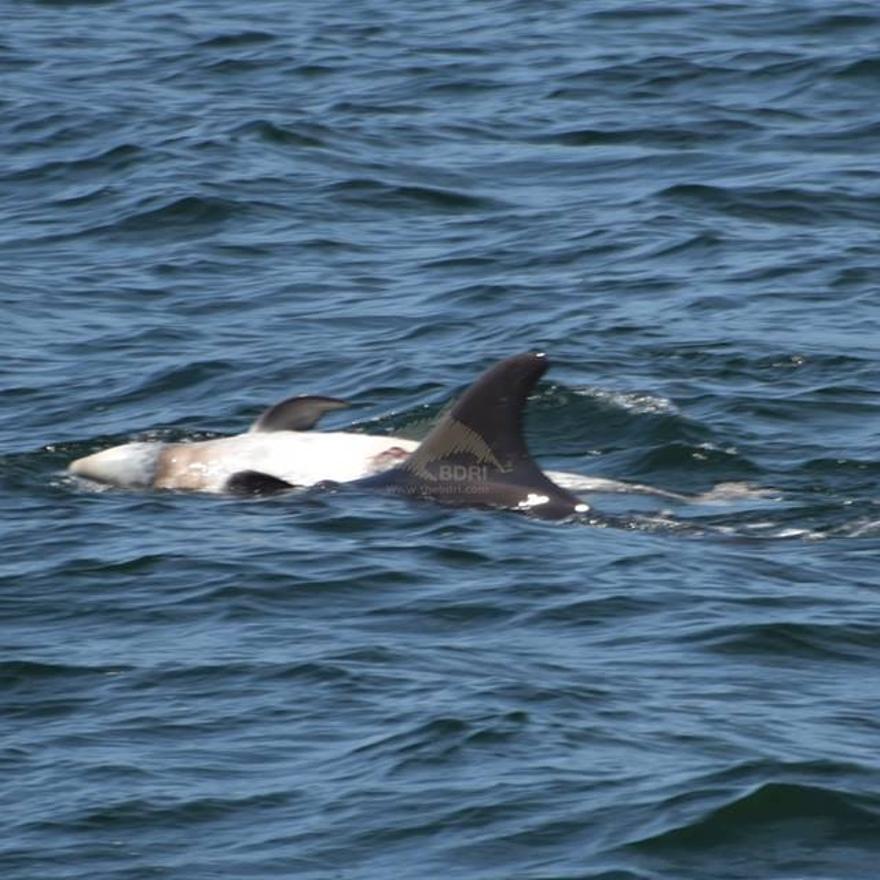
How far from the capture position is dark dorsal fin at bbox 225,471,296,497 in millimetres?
15523

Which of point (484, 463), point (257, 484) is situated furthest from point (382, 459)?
point (484, 463)

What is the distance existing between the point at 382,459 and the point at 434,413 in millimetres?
1728

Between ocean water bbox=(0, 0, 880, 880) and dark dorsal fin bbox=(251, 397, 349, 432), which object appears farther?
dark dorsal fin bbox=(251, 397, 349, 432)

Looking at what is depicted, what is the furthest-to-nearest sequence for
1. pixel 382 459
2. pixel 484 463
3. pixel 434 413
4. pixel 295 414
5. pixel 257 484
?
1. pixel 434 413
2. pixel 295 414
3. pixel 382 459
4. pixel 257 484
5. pixel 484 463

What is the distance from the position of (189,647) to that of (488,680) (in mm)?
1535

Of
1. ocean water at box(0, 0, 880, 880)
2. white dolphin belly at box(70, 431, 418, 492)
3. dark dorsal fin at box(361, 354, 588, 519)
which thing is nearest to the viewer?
ocean water at box(0, 0, 880, 880)

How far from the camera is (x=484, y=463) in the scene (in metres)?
14.9

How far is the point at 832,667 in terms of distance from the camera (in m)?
12.2

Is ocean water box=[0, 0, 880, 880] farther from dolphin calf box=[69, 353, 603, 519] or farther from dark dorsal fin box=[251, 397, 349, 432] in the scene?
dark dorsal fin box=[251, 397, 349, 432]

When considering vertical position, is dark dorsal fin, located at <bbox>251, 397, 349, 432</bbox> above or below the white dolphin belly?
above

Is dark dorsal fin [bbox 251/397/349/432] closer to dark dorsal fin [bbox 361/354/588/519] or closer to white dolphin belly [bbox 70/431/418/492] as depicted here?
white dolphin belly [bbox 70/431/418/492]

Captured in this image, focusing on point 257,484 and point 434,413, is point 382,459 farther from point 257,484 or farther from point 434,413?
point 434,413

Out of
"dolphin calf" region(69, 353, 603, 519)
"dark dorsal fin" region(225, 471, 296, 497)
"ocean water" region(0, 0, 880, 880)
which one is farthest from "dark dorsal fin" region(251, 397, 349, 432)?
"ocean water" region(0, 0, 880, 880)

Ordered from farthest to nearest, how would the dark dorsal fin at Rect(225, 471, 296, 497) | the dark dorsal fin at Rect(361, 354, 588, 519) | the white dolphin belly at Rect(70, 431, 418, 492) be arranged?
1. the white dolphin belly at Rect(70, 431, 418, 492)
2. the dark dorsal fin at Rect(225, 471, 296, 497)
3. the dark dorsal fin at Rect(361, 354, 588, 519)
